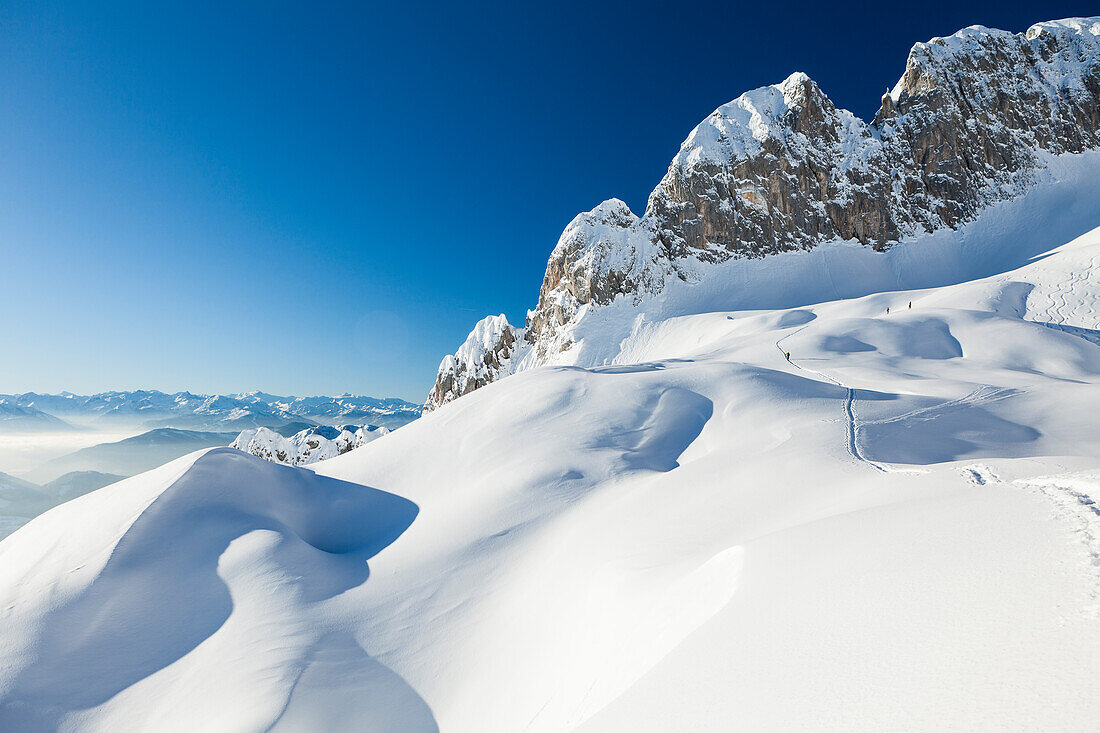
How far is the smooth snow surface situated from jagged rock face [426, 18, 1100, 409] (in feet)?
148

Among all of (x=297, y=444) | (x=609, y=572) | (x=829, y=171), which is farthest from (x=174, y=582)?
(x=829, y=171)

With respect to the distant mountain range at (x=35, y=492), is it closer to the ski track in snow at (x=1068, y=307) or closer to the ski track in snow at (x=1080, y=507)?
the ski track in snow at (x=1080, y=507)

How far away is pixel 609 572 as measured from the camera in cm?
603

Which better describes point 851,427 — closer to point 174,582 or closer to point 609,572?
point 609,572

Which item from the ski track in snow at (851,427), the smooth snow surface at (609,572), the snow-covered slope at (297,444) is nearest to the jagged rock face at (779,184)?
the snow-covered slope at (297,444)

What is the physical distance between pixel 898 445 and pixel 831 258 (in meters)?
57.1

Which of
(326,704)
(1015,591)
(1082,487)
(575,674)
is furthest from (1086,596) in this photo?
(326,704)

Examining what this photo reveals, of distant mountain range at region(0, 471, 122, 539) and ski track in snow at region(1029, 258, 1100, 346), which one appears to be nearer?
ski track in snow at region(1029, 258, 1100, 346)

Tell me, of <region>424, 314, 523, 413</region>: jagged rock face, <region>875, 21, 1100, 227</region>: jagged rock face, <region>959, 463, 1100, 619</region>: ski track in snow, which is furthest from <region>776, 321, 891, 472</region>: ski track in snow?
<region>875, 21, 1100, 227</region>: jagged rock face

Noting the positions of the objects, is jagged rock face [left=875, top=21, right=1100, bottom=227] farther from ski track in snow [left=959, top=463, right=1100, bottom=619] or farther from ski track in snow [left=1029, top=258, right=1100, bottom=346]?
ski track in snow [left=959, top=463, right=1100, bottom=619]

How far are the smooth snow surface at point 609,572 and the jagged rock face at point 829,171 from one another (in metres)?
45.1

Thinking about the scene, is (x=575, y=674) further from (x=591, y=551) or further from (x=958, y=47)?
(x=958, y=47)

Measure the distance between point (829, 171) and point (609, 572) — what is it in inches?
2860

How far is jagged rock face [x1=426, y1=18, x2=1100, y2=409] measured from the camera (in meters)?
59.1
